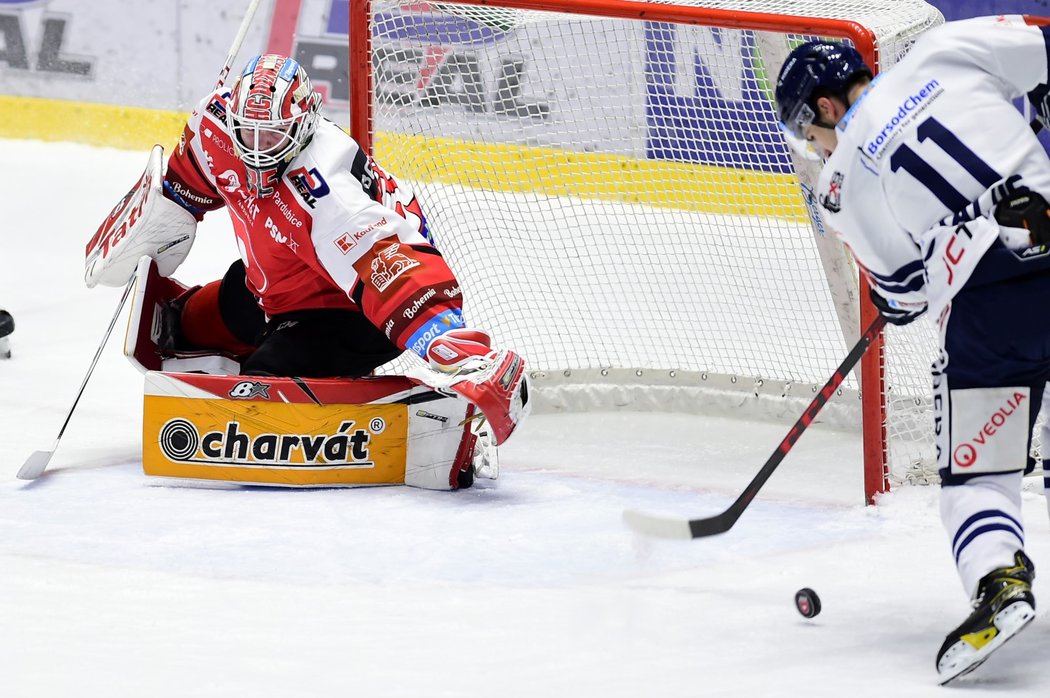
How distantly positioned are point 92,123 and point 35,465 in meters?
3.44

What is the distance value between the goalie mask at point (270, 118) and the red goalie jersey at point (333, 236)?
0.08ft

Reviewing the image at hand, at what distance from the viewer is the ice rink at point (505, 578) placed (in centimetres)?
228

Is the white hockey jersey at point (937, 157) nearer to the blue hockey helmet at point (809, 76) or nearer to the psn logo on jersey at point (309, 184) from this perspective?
the blue hockey helmet at point (809, 76)

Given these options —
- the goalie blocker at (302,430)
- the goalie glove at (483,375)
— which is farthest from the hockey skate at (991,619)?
the goalie blocker at (302,430)

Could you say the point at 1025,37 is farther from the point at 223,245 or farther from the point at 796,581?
the point at 223,245

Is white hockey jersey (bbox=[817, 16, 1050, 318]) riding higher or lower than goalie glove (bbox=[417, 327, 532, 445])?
higher

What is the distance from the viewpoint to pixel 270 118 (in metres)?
3.37

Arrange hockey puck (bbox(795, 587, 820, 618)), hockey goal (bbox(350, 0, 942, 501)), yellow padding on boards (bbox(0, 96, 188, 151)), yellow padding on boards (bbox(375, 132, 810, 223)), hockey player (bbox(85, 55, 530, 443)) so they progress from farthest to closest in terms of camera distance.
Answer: yellow padding on boards (bbox(0, 96, 188, 151))
yellow padding on boards (bbox(375, 132, 810, 223))
hockey goal (bbox(350, 0, 942, 501))
hockey player (bbox(85, 55, 530, 443))
hockey puck (bbox(795, 587, 820, 618))

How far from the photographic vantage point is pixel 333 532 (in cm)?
311

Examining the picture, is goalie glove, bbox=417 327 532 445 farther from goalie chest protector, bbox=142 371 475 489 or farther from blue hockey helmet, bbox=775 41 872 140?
blue hockey helmet, bbox=775 41 872 140

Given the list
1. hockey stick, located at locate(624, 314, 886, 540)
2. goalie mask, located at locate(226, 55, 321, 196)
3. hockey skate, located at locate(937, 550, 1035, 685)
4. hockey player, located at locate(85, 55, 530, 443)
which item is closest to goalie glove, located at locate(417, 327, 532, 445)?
hockey player, located at locate(85, 55, 530, 443)

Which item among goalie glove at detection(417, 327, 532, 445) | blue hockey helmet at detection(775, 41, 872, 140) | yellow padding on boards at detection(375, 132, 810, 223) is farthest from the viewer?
yellow padding on boards at detection(375, 132, 810, 223)

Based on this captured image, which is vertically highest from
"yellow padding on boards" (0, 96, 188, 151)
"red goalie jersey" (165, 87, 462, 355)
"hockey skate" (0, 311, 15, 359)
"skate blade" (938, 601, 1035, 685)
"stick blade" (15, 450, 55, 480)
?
"skate blade" (938, 601, 1035, 685)

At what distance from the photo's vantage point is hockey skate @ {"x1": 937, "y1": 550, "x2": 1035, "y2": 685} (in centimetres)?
209
